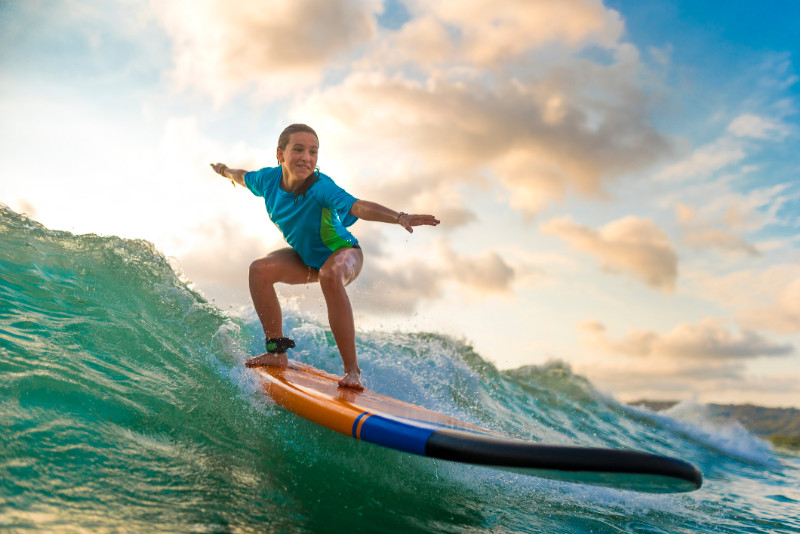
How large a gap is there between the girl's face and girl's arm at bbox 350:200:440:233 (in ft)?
2.01

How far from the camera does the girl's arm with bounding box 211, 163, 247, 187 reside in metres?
4.93

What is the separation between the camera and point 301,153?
13.6 feet

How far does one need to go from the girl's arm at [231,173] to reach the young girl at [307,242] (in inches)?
11.9

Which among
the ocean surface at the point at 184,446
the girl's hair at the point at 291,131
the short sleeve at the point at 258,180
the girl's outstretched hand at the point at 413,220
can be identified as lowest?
the ocean surface at the point at 184,446

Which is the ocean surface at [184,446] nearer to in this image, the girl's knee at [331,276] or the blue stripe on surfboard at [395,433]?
the blue stripe on surfboard at [395,433]

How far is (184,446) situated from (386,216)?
1857mm

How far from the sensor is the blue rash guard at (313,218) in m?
4.09

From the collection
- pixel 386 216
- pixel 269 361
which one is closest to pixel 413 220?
pixel 386 216

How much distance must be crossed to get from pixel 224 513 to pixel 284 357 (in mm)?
2078

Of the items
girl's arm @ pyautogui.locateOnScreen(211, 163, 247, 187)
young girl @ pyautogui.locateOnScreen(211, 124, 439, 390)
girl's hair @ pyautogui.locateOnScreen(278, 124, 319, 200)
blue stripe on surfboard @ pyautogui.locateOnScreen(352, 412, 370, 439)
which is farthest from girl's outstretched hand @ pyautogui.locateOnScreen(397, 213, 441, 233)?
girl's arm @ pyautogui.locateOnScreen(211, 163, 247, 187)

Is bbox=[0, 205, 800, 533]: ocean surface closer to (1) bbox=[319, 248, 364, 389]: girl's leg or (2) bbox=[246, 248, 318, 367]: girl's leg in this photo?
(2) bbox=[246, 248, 318, 367]: girl's leg

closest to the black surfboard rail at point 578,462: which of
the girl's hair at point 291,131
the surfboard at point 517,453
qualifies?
the surfboard at point 517,453

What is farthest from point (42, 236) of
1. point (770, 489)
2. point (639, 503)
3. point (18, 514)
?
point (770, 489)

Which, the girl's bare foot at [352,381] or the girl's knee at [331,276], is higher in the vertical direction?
the girl's knee at [331,276]
